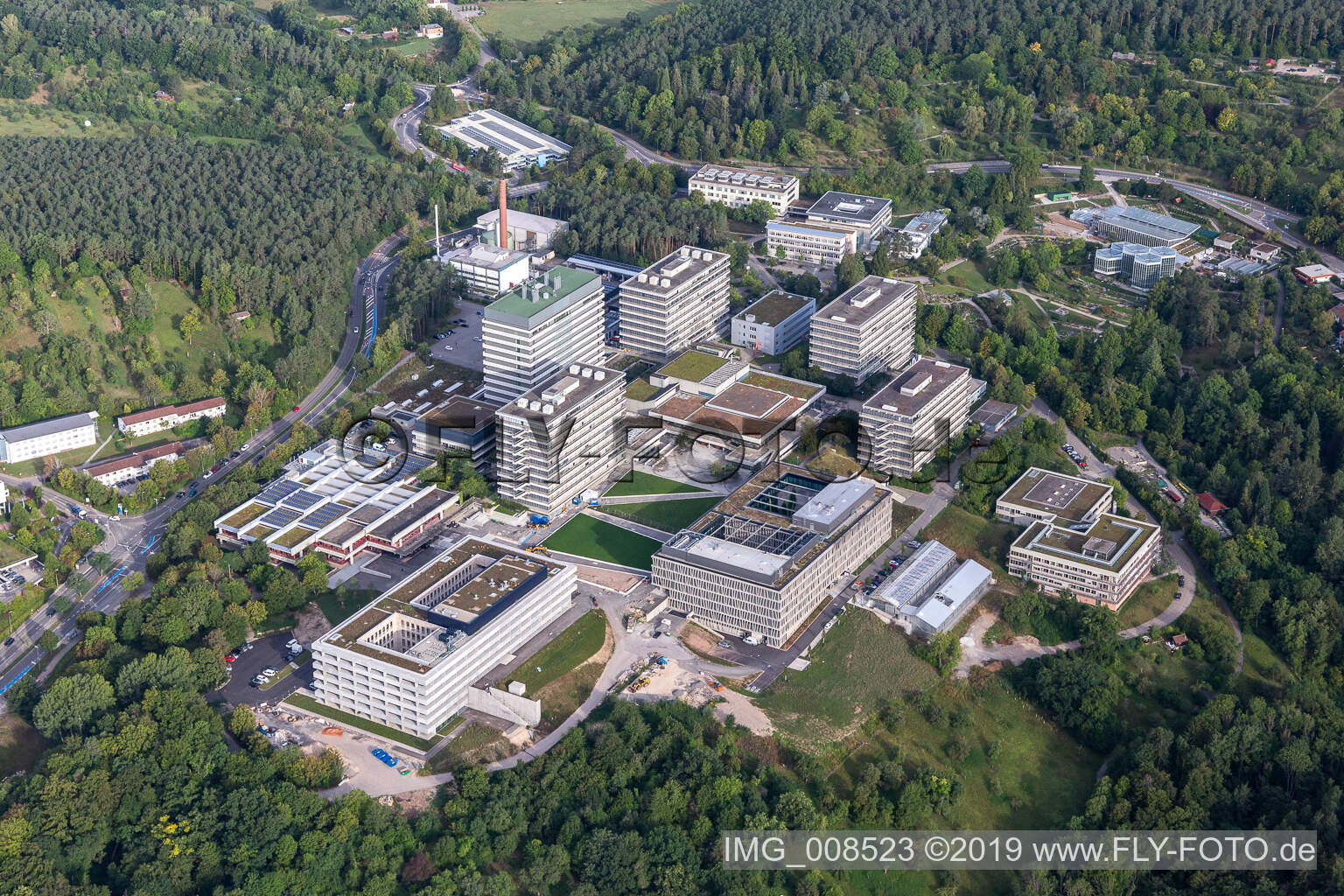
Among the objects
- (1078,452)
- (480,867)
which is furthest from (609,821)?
(1078,452)

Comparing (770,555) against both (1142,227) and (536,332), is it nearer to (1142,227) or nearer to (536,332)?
(536,332)

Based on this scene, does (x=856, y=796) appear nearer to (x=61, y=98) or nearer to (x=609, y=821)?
(x=609, y=821)

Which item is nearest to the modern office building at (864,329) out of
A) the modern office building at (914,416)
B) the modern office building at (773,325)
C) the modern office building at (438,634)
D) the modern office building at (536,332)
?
the modern office building at (773,325)

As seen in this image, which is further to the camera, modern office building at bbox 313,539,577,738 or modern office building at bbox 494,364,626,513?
modern office building at bbox 494,364,626,513

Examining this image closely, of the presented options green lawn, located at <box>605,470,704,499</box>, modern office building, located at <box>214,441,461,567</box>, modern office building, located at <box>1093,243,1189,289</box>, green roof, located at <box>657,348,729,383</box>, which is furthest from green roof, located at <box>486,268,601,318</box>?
modern office building, located at <box>1093,243,1189,289</box>

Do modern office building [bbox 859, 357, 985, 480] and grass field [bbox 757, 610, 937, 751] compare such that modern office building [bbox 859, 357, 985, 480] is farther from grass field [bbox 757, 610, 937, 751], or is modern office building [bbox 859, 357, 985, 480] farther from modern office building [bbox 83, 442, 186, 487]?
modern office building [bbox 83, 442, 186, 487]

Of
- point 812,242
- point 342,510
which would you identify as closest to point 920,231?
point 812,242
